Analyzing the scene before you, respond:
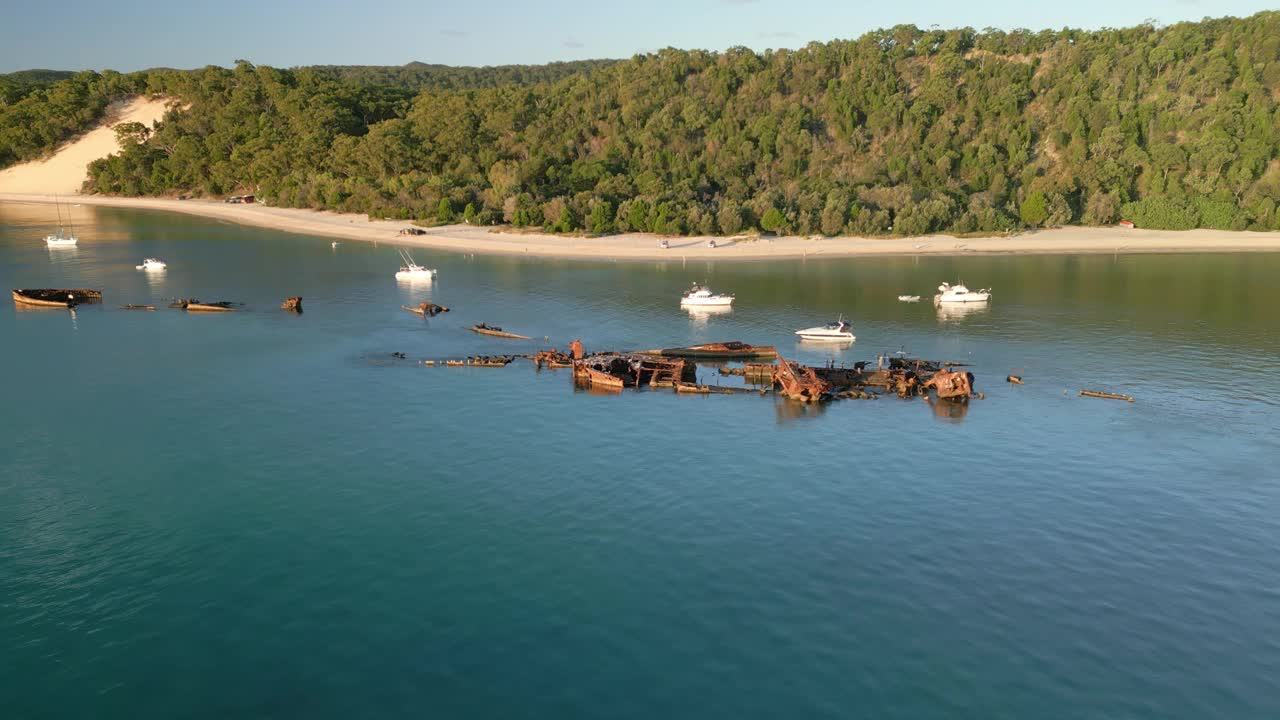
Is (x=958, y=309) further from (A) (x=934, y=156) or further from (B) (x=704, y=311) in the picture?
(A) (x=934, y=156)

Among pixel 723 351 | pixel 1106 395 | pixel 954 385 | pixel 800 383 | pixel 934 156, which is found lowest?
pixel 1106 395

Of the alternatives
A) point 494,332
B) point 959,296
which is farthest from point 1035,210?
point 494,332

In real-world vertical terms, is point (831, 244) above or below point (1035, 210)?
below

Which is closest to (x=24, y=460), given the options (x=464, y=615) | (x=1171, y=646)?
(x=464, y=615)

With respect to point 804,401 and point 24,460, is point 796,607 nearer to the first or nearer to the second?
point 804,401

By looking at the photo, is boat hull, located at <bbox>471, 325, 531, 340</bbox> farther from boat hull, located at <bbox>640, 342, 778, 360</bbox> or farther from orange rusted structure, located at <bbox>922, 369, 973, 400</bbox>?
orange rusted structure, located at <bbox>922, 369, 973, 400</bbox>

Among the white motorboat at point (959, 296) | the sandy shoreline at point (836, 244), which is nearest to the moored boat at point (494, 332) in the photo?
the white motorboat at point (959, 296)

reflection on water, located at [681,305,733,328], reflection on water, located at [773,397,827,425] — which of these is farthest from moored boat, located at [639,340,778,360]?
reflection on water, located at [681,305,733,328]
